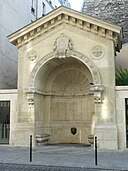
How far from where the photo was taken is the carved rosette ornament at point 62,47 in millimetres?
15836

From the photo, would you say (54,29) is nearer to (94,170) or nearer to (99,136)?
(99,136)

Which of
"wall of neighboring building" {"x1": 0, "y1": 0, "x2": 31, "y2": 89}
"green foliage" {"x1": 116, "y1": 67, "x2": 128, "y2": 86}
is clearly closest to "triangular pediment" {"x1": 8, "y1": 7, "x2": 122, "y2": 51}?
Result: "green foliage" {"x1": 116, "y1": 67, "x2": 128, "y2": 86}

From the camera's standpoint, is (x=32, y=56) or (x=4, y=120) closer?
(x=32, y=56)

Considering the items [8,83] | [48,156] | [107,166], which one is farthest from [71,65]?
[107,166]

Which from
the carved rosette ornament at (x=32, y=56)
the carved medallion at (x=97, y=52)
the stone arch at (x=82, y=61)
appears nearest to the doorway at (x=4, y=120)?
the stone arch at (x=82, y=61)

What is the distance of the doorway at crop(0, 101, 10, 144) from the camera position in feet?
55.0

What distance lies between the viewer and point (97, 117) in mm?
15219

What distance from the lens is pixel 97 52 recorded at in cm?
1568

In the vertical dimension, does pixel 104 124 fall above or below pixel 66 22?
below

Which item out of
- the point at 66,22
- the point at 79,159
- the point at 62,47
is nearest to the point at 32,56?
the point at 62,47

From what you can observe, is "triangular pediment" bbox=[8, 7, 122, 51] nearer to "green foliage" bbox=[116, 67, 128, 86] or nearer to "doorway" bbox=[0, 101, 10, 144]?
"green foliage" bbox=[116, 67, 128, 86]

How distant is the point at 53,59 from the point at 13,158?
262 inches

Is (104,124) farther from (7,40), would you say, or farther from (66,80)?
(7,40)

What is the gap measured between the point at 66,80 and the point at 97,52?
12.0ft
